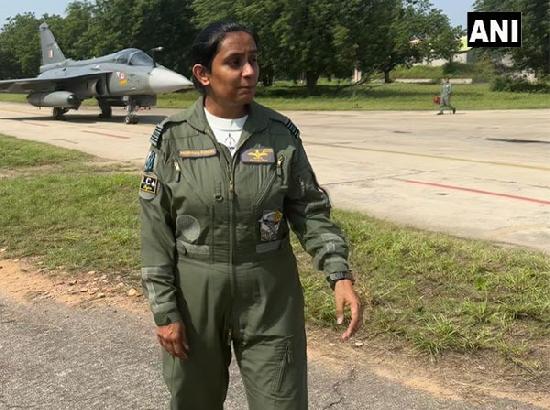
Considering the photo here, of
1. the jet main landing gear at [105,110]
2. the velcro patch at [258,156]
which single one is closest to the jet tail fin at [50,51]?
the jet main landing gear at [105,110]

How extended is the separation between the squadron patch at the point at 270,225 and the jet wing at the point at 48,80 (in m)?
21.6

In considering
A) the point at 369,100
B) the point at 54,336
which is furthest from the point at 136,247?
the point at 369,100

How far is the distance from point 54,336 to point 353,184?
6570 millimetres

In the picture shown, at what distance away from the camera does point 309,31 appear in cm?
4156

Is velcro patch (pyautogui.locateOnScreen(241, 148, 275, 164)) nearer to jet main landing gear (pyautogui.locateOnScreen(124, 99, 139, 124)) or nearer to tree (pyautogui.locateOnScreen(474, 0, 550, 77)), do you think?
jet main landing gear (pyautogui.locateOnScreen(124, 99, 139, 124))

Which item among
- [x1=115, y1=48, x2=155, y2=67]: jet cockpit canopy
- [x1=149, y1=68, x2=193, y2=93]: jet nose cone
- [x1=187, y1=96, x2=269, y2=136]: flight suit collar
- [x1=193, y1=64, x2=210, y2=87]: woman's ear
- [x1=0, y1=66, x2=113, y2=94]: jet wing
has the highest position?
[x1=115, y1=48, x2=155, y2=67]: jet cockpit canopy

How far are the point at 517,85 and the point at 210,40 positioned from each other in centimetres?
5263

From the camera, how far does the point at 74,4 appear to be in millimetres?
73562

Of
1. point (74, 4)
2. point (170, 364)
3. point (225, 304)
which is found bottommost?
point (170, 364)

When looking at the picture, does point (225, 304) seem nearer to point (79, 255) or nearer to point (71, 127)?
point (79, 255)

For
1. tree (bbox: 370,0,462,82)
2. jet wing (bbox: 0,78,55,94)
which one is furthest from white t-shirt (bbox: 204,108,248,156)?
tree (bbox: 370,0,462,82)

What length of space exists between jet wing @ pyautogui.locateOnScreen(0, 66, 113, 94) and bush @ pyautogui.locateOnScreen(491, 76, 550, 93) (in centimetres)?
3621

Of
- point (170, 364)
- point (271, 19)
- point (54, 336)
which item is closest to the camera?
point (170, 364)

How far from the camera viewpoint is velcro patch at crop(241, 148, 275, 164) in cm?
212
